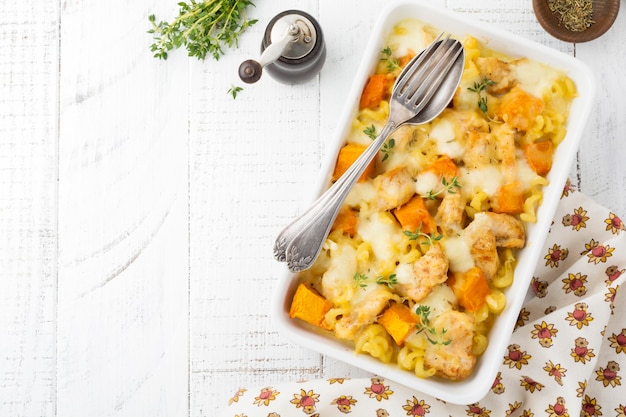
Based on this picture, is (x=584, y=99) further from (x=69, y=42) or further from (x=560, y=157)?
(x=69, y=42)

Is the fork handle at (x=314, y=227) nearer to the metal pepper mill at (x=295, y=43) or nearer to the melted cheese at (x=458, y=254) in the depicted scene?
the melted cheese at (x=458, y=254)

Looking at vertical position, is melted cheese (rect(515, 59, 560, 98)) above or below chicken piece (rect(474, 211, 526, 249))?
above

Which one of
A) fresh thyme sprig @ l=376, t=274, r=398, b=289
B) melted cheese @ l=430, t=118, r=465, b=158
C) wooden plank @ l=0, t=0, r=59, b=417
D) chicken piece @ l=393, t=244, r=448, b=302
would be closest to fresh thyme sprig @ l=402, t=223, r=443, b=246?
chicken piece @ l=393, t=244, r=448, b=302

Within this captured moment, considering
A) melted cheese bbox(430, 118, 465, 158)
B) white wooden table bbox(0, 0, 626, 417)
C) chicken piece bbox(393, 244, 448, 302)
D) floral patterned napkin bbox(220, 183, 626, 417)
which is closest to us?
chicken piece bbox(393, 244, 448, 302)

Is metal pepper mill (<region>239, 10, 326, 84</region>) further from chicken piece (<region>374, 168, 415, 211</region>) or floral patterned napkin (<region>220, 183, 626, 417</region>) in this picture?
floral patterned napkin (<region>220, 183, 626, 417</region>)

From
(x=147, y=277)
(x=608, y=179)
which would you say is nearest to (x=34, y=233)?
(x=147, y=277)
